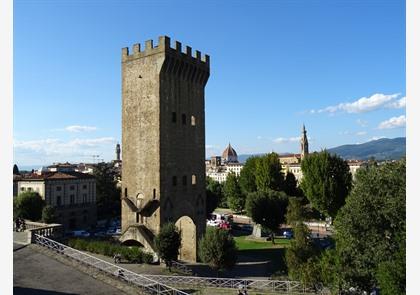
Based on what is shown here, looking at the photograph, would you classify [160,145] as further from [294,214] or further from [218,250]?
[294,214]

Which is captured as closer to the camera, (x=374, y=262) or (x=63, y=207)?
(x=374, y=262)

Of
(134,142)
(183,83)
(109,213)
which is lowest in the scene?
(109,213)

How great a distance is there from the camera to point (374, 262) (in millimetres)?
20250

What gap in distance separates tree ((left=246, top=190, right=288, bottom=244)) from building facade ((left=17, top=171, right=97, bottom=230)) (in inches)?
1165

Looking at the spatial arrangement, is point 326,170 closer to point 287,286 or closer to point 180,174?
point 180,174

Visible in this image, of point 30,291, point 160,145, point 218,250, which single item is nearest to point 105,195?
point 160,145

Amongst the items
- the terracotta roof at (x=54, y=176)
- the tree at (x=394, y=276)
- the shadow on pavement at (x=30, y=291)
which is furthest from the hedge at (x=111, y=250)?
the terracotta roof at (x=54, y=176)

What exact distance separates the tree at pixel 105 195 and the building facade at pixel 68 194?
13.4 ft

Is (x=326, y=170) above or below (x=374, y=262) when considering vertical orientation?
above

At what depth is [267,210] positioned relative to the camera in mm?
48125

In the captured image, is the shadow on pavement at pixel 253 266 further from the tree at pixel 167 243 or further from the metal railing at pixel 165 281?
the metal railing at pixel 165 281
